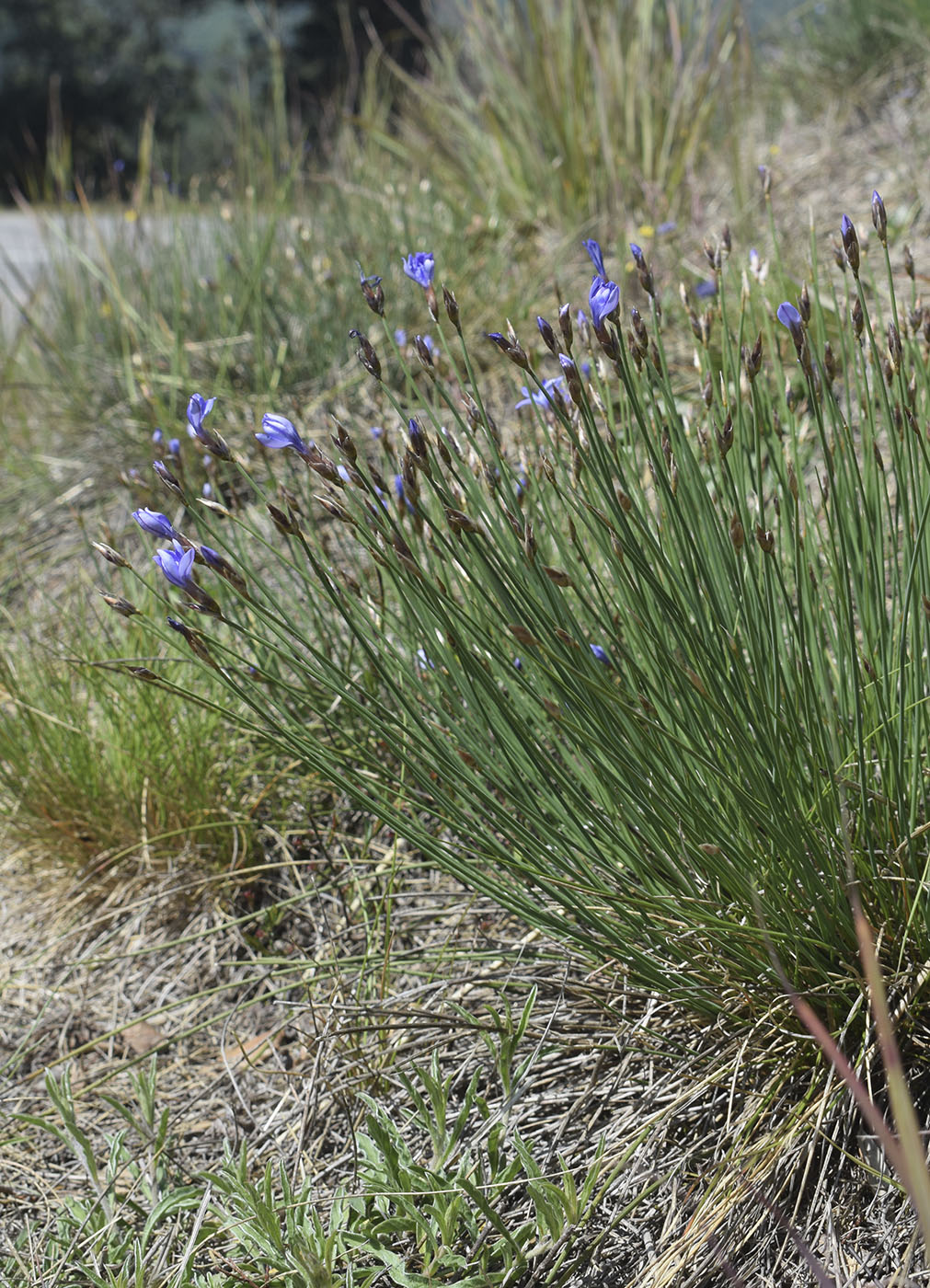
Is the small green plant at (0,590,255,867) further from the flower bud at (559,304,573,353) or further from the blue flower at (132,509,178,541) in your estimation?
the flower bud at (559,304,573,353)

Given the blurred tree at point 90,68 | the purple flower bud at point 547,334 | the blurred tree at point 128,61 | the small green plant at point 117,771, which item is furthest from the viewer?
the blurred tree at point 90,68

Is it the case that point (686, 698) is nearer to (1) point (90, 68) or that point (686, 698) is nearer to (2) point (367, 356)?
(2) point (367, 356)

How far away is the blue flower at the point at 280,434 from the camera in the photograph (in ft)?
4.19

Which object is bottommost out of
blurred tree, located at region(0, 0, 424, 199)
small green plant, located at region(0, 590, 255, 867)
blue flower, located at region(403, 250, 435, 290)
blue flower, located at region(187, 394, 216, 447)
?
small green plant, located at region(0, 590, 255, 867)

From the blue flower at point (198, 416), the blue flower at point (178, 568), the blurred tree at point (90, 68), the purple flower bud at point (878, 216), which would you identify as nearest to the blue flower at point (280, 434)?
the blue flower at point (198, 416)

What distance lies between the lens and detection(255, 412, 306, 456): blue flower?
128cm

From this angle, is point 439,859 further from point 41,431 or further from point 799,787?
point 41,431

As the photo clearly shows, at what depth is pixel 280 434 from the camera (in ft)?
4.32

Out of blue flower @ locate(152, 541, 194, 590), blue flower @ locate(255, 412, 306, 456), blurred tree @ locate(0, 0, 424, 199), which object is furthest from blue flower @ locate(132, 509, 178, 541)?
blurred tree @ locate(0, 0, 424, 199)

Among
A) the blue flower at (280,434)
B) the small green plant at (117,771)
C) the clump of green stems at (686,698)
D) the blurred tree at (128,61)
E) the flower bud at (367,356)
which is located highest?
the blurred tree at (128,61)

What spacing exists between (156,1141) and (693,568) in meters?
1.22

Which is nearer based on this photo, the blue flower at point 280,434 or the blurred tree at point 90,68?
the blue flower at point 280,434

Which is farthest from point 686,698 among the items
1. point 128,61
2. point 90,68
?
point 128,61

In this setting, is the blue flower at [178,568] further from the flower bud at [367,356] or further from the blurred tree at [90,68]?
the blurred tree at [90,68]
